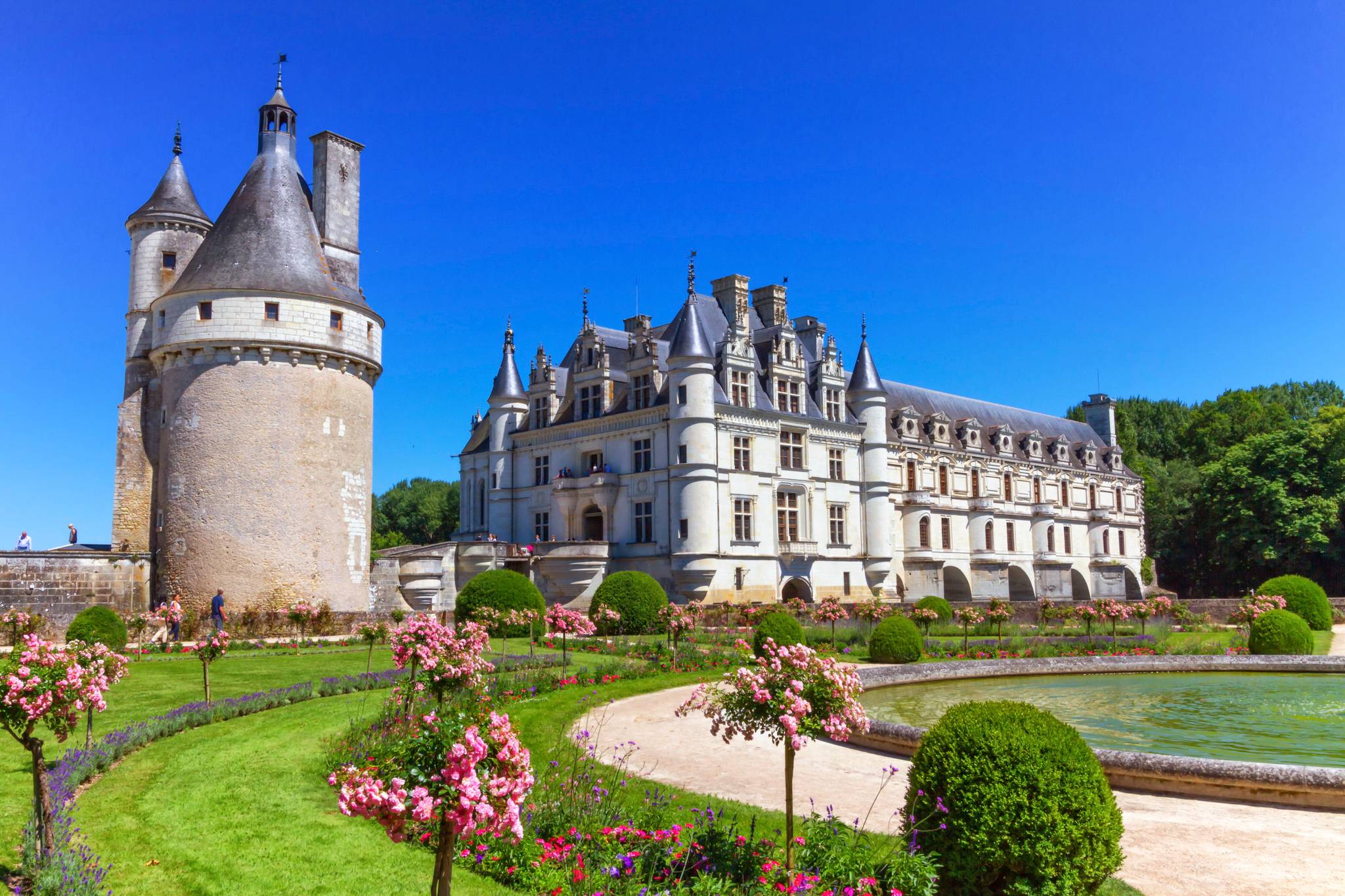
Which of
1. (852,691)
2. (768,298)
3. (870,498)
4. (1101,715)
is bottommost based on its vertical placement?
(1101,715)

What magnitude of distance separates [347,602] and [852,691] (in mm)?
25124

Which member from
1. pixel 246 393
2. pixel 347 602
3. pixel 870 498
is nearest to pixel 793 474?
pixel 870 498

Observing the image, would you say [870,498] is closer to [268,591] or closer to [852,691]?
[268,591]

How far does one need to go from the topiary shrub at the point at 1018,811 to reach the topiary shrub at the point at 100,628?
18877 mm

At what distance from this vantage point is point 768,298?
45094 millimetres

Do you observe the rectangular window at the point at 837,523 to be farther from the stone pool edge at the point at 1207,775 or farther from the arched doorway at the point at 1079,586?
the stone pool edge at the point at 1207,775

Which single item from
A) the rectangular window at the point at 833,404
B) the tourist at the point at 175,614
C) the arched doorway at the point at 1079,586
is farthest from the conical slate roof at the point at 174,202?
the arched doorway at the point at 1079,586

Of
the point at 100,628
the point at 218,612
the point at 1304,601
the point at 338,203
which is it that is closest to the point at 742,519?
the point at 338,203

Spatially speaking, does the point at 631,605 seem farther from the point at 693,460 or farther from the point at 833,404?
the point at 833,404

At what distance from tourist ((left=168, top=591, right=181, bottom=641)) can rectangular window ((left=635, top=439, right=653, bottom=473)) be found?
55.6 ft

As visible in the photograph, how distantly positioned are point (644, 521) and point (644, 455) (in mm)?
2610

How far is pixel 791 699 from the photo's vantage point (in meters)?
7.12

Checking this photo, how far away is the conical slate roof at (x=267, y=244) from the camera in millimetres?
28891

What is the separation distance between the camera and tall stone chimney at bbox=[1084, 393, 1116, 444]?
6575 centimetres
